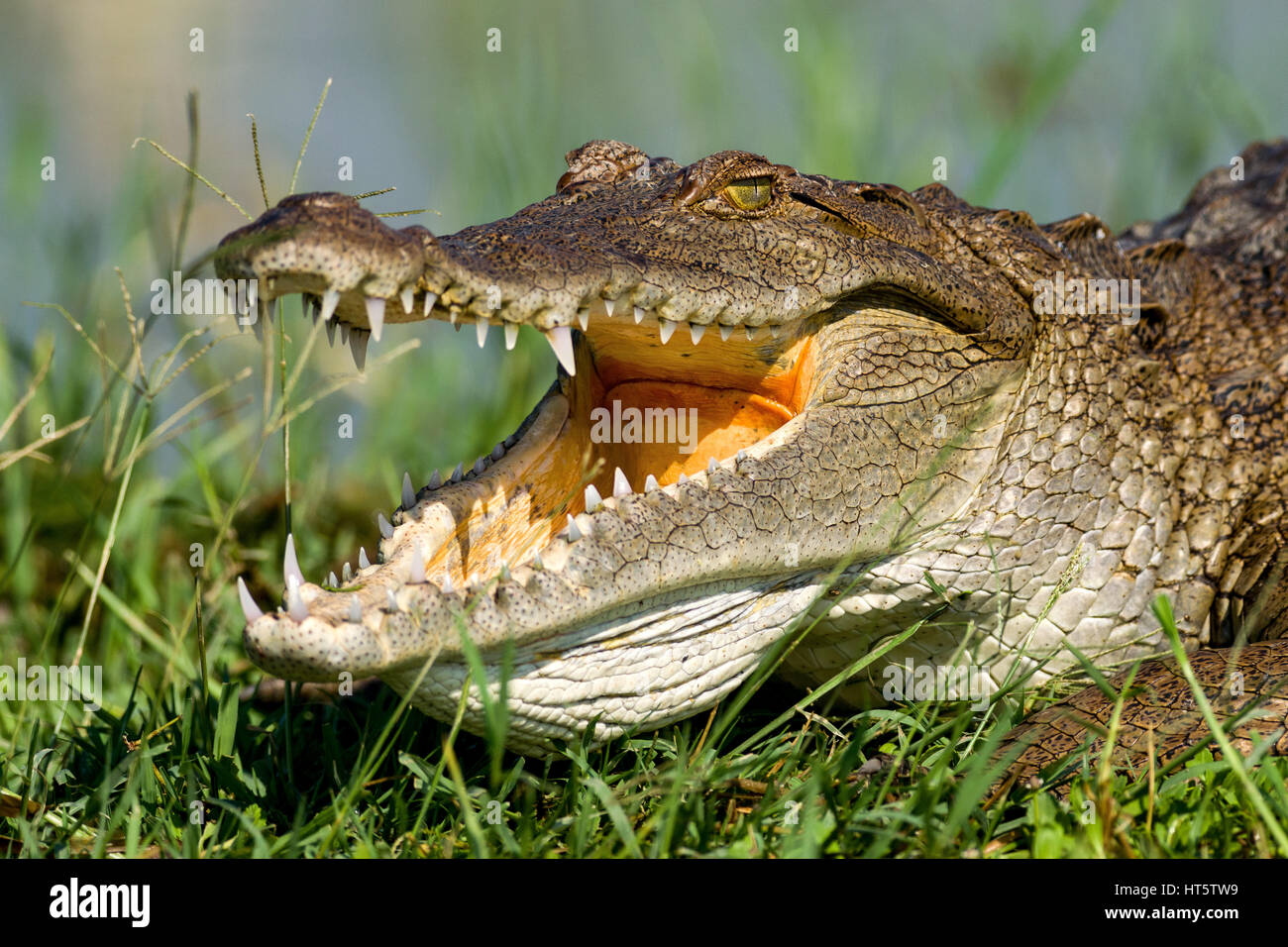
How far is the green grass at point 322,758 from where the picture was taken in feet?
7.07

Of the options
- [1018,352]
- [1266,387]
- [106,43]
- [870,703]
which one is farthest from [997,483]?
[106,43]

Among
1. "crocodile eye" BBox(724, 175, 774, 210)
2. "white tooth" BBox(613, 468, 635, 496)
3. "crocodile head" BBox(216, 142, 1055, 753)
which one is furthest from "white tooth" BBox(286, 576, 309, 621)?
"crocodile eye" BBox(724, 175, 774, 210)

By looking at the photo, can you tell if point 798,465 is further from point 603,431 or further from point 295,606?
point 295,606

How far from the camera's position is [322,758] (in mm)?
2910

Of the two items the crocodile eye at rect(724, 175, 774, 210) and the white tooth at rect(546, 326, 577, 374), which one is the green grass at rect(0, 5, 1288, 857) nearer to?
the white tooth at rect(546, 326, 577, 374)

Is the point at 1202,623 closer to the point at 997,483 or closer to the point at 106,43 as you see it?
the point at 997,483

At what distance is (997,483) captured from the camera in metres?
3.06

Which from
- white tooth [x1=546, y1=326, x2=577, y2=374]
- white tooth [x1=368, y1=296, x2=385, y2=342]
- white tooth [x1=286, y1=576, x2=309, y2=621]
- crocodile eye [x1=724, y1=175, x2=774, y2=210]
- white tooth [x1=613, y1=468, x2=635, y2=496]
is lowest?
white tooth [x1=286, y1=576, x2=309, y2=621]

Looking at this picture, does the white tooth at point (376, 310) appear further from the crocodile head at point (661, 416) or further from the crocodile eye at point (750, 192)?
the crocodile eye at point (750, 192)

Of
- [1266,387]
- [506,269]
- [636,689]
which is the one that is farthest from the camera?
[1266,387]

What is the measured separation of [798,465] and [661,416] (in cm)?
72

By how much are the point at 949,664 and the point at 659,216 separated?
153cm

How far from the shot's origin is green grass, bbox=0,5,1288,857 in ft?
7.07

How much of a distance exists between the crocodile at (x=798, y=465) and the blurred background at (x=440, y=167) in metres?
0.94
